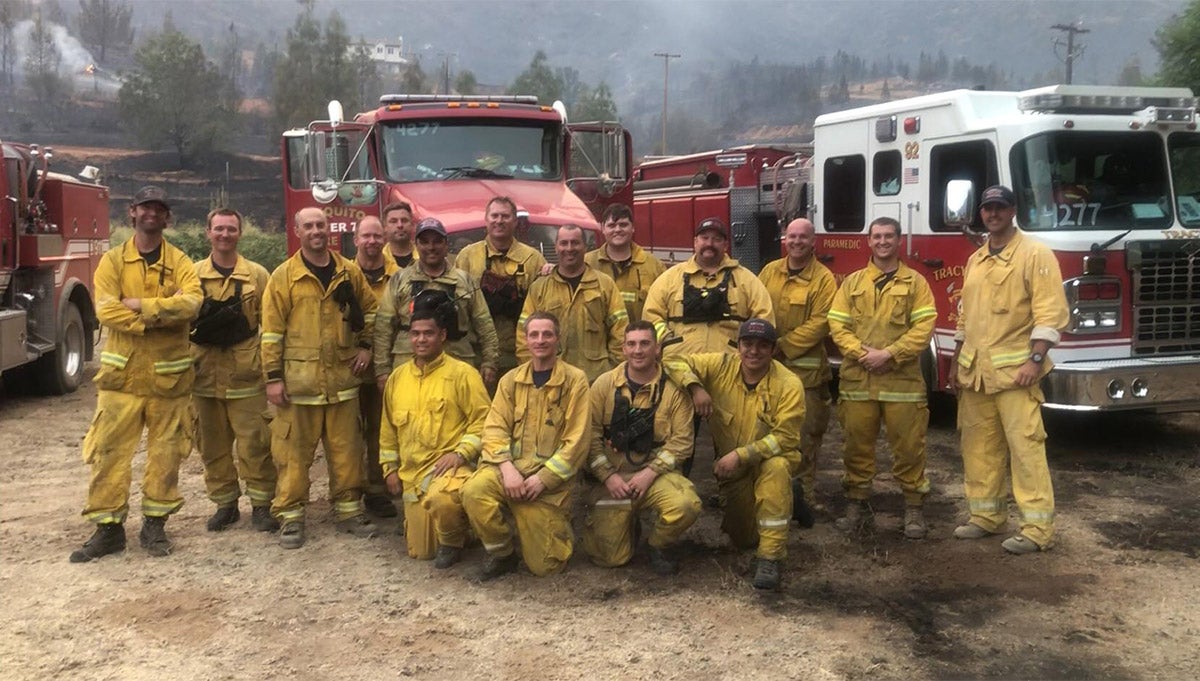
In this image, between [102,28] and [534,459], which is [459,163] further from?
[102,28]

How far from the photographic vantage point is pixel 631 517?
532 cm

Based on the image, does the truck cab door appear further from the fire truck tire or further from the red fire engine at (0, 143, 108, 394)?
the fire truck tire

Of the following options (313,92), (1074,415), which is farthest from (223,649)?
(313,92)

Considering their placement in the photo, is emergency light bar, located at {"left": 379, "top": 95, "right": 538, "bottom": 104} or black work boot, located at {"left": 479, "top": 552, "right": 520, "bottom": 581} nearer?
black work boot, located at {"left": 479, "top": 552, "right": 520, "bottom": 581}

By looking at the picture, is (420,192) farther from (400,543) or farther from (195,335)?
(400,543)

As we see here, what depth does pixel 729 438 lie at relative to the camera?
5500 millimetres

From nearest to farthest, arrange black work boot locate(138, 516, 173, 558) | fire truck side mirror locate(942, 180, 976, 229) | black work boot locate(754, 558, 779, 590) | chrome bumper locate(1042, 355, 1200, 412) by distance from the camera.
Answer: black work boot locate(754, 558, 779, 590) < black work boot locate(138, 516, 173, 558) < chrome bumper locate(1042, 355, 1200, 412) < fire truck side mirror locate(942, 180, 976, 229)

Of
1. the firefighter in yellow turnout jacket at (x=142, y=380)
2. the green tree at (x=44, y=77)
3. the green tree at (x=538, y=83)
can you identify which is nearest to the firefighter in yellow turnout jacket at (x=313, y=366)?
the firefighter in yellow turnout jacket at (x=142, y=380)

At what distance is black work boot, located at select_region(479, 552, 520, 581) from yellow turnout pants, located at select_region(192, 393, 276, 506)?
1.56 m

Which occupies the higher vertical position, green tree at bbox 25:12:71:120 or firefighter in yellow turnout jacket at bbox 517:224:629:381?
green tree at bbox 25:12:71:120

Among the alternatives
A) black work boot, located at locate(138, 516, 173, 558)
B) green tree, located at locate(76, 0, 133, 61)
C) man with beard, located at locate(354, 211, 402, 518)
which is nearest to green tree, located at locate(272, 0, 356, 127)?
green tree, located at locate(76, 0, 133, 61)

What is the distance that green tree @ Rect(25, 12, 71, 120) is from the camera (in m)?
78.1

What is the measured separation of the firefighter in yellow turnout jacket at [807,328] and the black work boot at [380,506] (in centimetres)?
247

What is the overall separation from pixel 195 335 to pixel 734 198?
6339 millimetres
